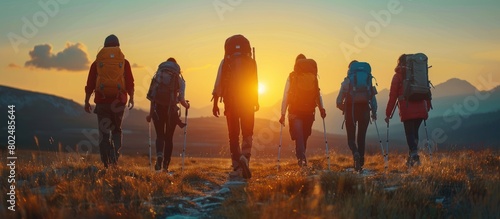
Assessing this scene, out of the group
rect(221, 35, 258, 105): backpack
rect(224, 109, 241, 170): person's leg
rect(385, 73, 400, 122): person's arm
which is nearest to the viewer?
rect(221, 35, 258, 105): backpack

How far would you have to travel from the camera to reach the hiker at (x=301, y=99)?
1334cm

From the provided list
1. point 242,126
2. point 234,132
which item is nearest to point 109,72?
point 234,132

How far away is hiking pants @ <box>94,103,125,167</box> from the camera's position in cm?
1094

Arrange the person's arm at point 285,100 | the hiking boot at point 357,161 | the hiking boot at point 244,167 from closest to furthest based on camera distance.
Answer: the hiking boot at point 244,167
the hiking boot at point 357,161
the person's arm at point 285,100

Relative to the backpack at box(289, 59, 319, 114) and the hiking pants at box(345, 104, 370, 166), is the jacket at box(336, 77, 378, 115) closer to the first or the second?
the hiking pants at box(345, 104, 370, 166)

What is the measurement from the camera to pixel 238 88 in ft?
34.3

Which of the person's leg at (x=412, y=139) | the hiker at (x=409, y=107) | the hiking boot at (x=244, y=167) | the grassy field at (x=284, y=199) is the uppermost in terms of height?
the hiker at (x=409, y=107)

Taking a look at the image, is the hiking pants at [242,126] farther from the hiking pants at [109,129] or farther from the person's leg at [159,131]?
the hiking pants at [109,129]

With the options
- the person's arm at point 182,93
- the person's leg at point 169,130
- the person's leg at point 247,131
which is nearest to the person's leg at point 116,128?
the person's leg at point 169,130

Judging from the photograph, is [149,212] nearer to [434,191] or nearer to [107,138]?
[434,191]

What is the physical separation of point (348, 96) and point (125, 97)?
18.5ft

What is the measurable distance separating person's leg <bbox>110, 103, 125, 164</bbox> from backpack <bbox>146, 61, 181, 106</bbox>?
1.06 m

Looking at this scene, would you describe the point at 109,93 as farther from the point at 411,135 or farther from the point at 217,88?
the point at 411,135

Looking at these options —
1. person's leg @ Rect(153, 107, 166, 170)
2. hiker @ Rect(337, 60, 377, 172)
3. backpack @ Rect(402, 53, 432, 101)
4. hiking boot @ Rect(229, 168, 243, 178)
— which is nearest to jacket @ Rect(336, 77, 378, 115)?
hiker @ Rect(337, 60, 377, 172)
